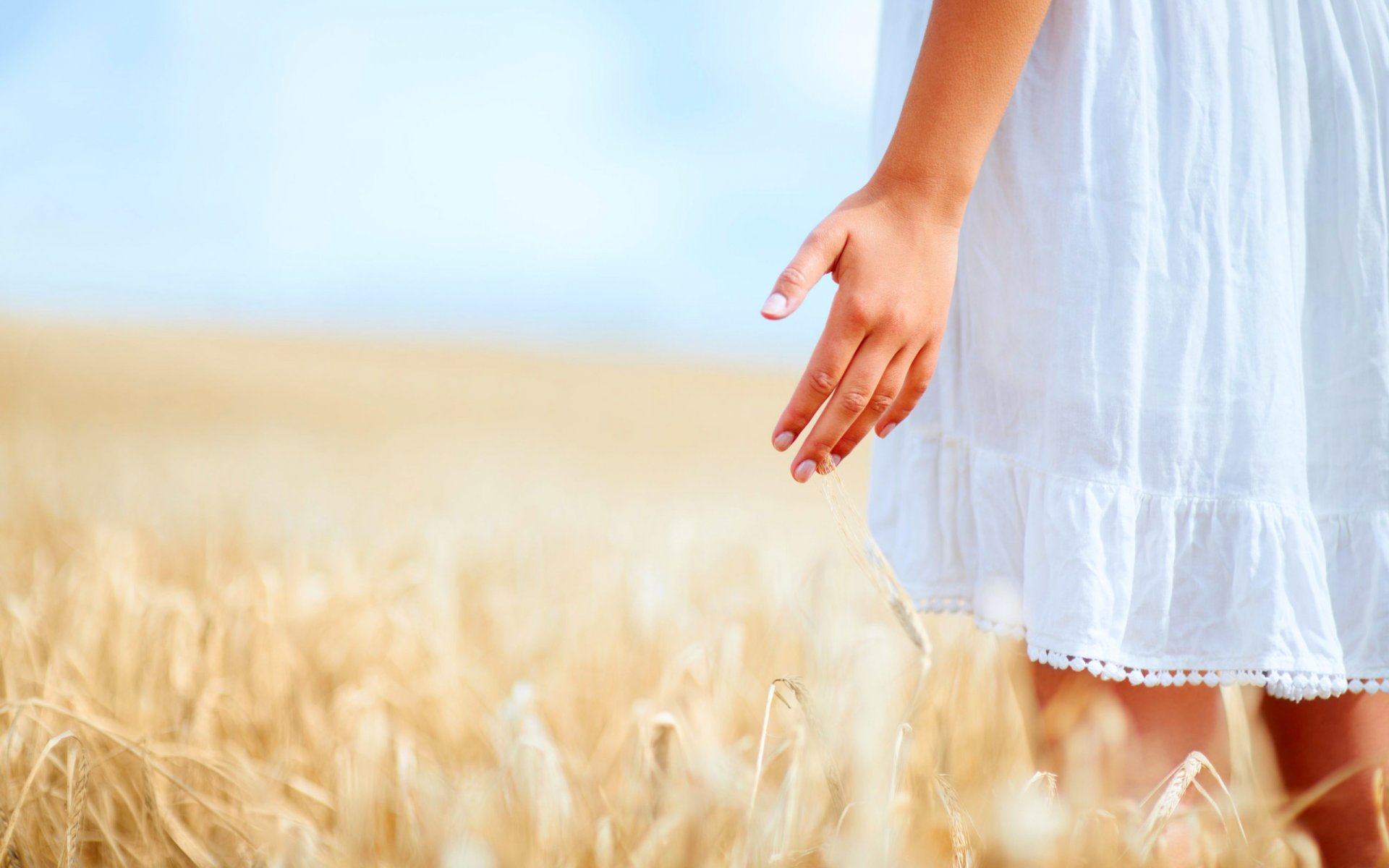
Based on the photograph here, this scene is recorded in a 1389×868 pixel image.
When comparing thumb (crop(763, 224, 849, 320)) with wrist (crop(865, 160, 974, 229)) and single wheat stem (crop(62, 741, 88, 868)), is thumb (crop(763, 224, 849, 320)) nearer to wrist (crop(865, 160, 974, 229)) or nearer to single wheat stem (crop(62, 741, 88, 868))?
wrist (crop(865, 160, 974, 229))

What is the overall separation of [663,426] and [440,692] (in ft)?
18.5

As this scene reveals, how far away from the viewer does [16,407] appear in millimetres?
2898

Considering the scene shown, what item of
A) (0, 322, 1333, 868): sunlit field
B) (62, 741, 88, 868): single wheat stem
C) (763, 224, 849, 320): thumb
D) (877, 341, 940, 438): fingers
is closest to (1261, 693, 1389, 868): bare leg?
(0, 322, 1333, 868): sunlit field

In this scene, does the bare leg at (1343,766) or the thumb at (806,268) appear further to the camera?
the bare leg at (1343,766)

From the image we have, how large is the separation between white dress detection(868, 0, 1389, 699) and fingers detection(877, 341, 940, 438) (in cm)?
8

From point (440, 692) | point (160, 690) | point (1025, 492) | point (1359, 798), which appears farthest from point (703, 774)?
point (160, 690)

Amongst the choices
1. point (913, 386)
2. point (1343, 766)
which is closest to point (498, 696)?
point (913, 386)

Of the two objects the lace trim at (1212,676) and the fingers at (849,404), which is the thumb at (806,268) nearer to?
the fingers at (849,404)

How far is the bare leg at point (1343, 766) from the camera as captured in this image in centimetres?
71

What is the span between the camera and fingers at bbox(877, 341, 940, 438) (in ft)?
2.14

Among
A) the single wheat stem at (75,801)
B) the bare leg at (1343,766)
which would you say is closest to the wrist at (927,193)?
the bare leg at (1343,766)

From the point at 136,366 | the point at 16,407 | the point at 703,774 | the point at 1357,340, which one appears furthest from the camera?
the point at 136,366

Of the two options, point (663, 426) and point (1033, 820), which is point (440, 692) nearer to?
point (1033, 820)

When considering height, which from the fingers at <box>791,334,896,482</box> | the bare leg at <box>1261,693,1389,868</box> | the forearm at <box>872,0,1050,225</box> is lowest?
the bare leg at <box>1261,693,1389,868</box>
